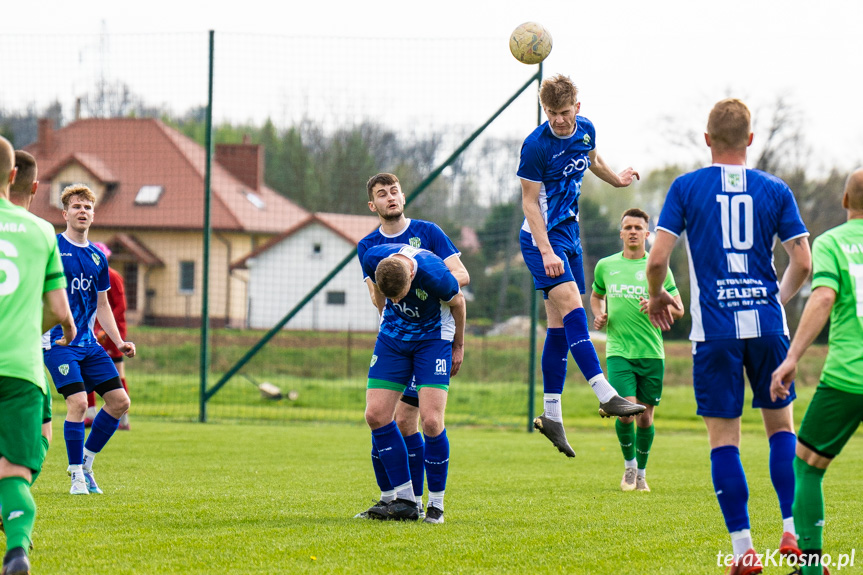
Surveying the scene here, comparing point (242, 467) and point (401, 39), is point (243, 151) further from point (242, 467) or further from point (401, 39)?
point (242, 467)

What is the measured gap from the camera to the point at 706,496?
A: 7988 mm

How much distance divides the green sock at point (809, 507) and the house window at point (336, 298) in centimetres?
1243

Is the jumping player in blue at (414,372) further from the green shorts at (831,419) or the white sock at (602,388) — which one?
the green shorts at (831,419)

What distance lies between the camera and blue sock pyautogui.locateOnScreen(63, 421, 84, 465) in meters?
7.84

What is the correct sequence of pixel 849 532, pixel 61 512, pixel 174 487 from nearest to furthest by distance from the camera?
pixel 849 532 → pixel 61 512 → pixel 174 487

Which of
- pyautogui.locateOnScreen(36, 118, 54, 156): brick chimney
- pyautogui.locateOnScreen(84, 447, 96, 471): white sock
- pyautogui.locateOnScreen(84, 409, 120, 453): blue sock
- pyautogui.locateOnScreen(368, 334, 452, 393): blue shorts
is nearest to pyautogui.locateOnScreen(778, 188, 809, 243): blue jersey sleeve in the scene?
pyautogui.locateOnScreen(368, 334, 452, 393): blue shorts

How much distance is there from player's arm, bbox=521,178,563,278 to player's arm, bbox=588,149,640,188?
1.93ft

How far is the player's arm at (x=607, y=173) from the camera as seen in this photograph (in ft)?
23.3

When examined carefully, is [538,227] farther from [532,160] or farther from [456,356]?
[456,356]

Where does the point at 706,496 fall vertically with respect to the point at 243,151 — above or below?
below

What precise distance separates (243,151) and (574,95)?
14246mm

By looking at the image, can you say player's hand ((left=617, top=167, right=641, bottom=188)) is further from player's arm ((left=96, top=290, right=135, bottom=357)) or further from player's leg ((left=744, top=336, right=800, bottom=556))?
player's arm ((left=96, top=290, right=135, bottom=357))

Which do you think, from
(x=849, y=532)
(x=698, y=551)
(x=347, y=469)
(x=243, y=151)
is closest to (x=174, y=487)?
(x=347, y=469)

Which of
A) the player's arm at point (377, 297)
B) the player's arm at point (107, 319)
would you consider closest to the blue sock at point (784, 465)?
the player's arm at point (377, 297)
